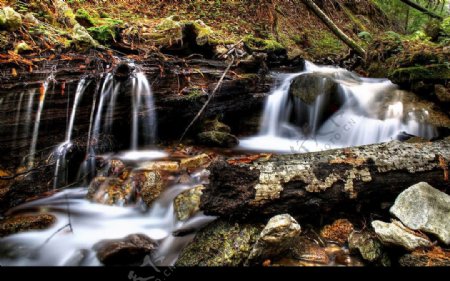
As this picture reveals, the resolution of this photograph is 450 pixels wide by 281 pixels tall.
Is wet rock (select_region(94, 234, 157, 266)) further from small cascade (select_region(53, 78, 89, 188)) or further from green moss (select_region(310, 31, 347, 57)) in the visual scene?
green moss (select_region(310, 31, 347, 57))

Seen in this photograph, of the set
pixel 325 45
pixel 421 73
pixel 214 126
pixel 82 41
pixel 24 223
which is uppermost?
pixel 325 45

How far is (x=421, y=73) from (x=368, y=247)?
516 centimetres

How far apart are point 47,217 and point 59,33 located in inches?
142

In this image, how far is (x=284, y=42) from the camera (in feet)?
34.6

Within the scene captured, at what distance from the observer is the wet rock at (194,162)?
4.43 m

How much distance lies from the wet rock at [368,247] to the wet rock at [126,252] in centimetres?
→ 195

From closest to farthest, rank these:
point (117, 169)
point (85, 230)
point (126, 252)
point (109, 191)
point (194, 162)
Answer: point (126, 252) < point (85, 230) < point (109, 191) < point (117, 169) < point (194, 162)

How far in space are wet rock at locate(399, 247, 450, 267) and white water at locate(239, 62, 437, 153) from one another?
11.3ft

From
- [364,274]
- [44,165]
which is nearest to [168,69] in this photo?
[44,165]

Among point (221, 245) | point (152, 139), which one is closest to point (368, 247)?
point (221, 245)

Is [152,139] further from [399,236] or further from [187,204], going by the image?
[399,236]

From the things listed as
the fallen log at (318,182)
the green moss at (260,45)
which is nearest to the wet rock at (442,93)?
→ the fallen log at (318,182)

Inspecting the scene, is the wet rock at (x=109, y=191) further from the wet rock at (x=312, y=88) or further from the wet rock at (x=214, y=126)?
the wet rock at (x=312, y=88)

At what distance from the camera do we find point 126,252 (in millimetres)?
2762
